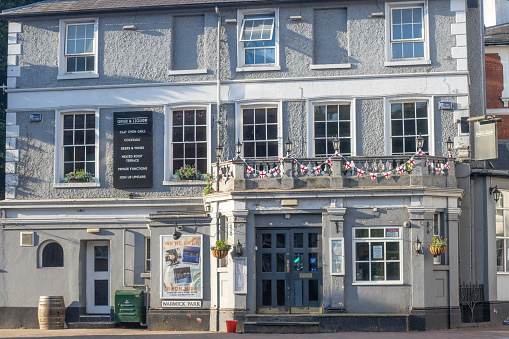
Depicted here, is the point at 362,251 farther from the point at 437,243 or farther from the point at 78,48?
the point at 78,48

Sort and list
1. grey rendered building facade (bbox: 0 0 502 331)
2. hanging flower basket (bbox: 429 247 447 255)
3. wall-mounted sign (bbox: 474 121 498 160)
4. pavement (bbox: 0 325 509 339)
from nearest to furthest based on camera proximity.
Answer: pavement (bbox: 0 325 509 339) < hanging flower basket (bbox: 429 247 447 255) < grey rendered building facade (bbox: 0 0 502 331) < wall-mounted sign (bbox: 474 121 498 160)

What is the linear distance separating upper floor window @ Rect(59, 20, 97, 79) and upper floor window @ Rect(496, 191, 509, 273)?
43.8ft

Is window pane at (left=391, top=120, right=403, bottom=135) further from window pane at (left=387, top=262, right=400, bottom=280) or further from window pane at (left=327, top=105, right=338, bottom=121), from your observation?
window pane at (left=387, top=262, right=400, bottom=280)

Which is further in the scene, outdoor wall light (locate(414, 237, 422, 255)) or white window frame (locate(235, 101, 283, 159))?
white window frame (locate(235, 101, 283, 159))

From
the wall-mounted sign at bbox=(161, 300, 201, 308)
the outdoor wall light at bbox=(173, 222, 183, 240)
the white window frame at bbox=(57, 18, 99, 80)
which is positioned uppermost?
the white window frame at bbox=(57, 18, 99, 80)

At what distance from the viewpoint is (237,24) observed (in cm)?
2522

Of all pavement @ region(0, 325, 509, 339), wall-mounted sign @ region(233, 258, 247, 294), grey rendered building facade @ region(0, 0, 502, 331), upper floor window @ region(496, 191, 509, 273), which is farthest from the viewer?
upper floor window @ region(496, 191, 509, 273)

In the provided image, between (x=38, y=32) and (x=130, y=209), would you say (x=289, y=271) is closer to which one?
(x=130, y=209)

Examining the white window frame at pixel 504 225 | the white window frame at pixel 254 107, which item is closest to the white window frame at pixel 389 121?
the white window frame at pixel 504 225

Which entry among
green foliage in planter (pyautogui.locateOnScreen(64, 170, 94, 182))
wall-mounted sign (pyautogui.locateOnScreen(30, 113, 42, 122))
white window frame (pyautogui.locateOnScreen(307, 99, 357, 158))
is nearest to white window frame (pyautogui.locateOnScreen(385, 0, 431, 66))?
white window frame (pyautogui.locateOnScreen(307, 99, 357, 158))

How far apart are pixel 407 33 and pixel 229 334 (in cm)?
1046

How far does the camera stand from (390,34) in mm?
24641

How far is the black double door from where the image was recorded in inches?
880

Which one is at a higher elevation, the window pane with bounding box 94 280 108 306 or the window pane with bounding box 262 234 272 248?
the window pane with bounding box 262 234 272 248
